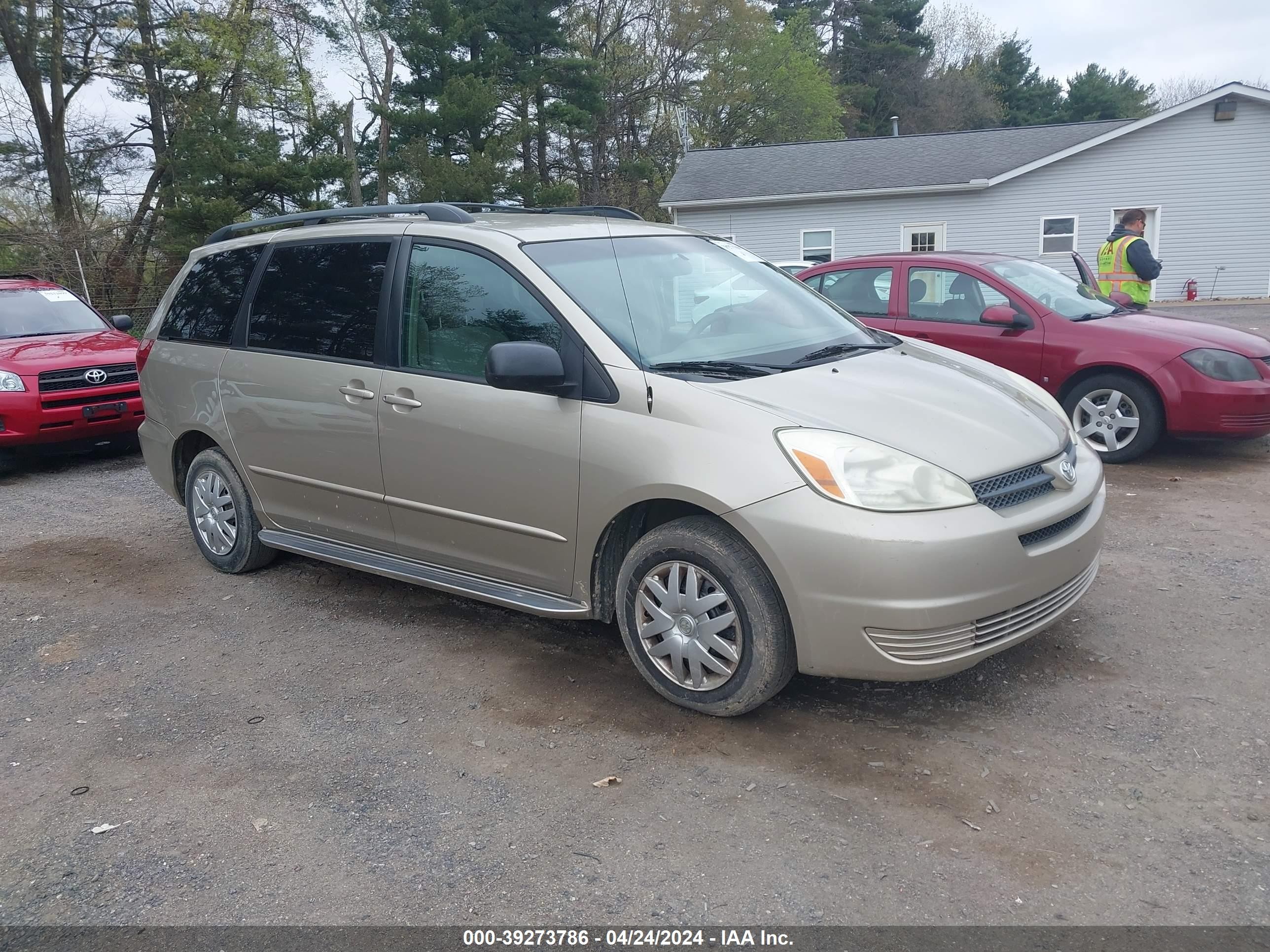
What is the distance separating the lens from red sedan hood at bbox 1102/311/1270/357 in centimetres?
712

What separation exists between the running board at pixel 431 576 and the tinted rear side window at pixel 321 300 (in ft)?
3.09

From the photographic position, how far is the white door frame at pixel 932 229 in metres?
26.9

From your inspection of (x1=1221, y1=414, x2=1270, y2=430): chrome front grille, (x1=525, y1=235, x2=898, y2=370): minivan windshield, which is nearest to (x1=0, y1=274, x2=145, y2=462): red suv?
(x1=525, y1=235, x2=898, y2=370): minivan windshield

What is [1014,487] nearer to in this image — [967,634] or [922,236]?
[967,634]

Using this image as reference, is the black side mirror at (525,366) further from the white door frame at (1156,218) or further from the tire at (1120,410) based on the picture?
the white door frame at (1156,218)

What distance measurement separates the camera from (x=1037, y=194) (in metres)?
26.0

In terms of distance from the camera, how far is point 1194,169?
24547 millimetres

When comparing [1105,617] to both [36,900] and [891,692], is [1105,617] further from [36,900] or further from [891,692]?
[36,900]

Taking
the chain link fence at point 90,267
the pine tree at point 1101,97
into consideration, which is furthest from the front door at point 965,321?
the pine tree at point 1101,97

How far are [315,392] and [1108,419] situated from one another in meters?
5.60

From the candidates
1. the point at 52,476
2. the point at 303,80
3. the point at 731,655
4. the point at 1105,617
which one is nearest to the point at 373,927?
the point at 731,655

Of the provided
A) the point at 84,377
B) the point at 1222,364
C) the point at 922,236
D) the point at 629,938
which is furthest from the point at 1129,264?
the point at 922,236

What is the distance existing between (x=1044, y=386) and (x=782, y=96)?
146 ft

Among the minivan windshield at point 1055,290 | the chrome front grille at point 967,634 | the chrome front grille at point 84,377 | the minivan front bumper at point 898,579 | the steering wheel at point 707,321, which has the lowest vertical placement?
the chrome front grille at point 967,634
